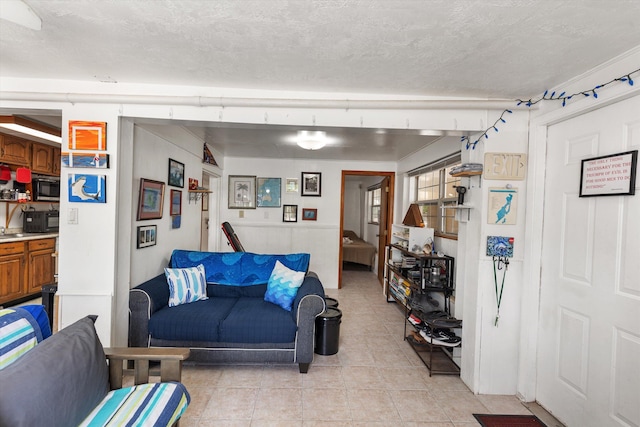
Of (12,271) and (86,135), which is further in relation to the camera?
(12,271)

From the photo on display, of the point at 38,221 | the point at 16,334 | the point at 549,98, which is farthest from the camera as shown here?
the point at 38,221

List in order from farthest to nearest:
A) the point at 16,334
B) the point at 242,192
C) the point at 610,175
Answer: the point at 242,192
the point at 610,175
the point at 16,334

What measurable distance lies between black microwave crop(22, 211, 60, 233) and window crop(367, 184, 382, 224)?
6.00m

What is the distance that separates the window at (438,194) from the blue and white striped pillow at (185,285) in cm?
273

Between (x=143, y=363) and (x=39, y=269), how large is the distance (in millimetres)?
3985

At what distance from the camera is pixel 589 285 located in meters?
1.92

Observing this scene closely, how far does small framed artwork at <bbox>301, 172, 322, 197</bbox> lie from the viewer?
5.46 meters

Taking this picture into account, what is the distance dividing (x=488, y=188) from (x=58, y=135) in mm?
5068

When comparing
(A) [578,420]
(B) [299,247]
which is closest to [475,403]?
(A) [578,420]

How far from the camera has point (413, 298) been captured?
3.57 meters

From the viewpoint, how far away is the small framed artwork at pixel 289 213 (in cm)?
546

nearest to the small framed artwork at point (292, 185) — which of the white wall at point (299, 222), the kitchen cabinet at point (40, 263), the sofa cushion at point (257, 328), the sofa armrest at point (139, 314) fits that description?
the white wall at point (299, 222)

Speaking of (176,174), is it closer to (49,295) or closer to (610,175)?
(49,295)

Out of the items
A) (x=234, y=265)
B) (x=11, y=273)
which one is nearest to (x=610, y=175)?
(x=234, y=265)
